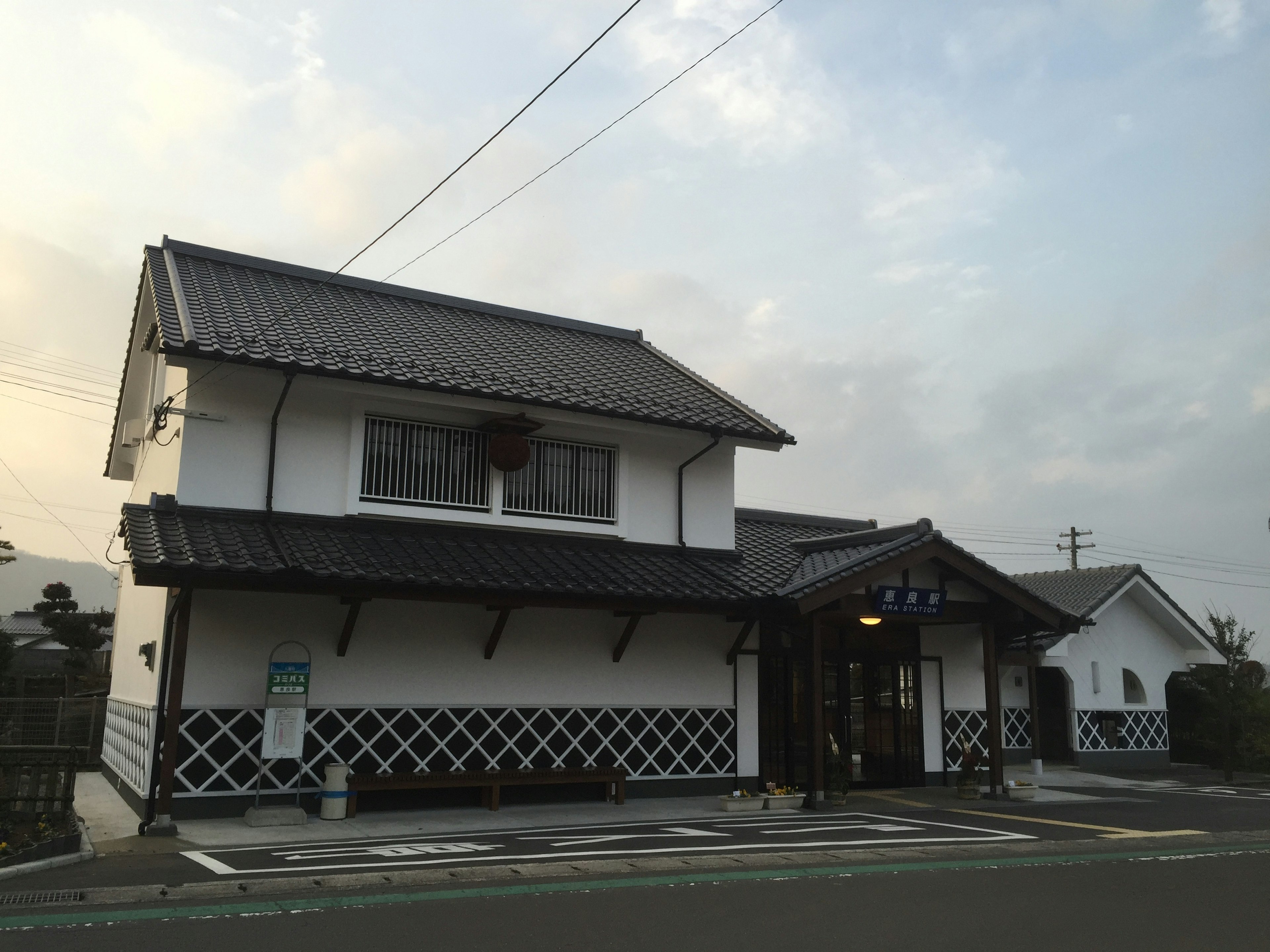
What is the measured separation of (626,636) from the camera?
1435cm

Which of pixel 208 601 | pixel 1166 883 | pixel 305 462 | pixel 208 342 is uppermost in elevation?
pixel 208 342

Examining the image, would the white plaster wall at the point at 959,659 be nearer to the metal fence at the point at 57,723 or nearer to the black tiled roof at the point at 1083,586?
the black tiled roof at the point at 1083,586

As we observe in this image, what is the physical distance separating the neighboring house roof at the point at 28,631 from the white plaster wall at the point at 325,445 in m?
37.5

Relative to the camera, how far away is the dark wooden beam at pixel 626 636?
1421 centimetres

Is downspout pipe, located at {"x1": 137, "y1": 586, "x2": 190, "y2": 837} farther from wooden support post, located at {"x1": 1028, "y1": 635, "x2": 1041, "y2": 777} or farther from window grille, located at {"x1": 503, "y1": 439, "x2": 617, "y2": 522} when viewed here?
wooden support post, located at {"x1": 1028, "y1": 635, "x2": 1041, "y2": 777}

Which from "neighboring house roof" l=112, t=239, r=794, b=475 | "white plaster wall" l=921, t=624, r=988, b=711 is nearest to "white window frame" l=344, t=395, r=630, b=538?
"neighboring house roof" l=112, t=239, r=794, b=475

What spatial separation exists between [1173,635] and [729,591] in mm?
16856

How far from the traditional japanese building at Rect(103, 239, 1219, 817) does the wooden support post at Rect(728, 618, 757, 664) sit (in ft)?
0.12

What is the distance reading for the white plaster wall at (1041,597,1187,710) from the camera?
78.2 ft

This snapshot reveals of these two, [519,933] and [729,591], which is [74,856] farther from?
[729,591]

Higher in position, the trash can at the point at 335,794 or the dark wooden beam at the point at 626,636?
the dark wooden beam at the point at 626,636

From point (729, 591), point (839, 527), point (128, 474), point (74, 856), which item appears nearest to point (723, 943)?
point (74, 856)

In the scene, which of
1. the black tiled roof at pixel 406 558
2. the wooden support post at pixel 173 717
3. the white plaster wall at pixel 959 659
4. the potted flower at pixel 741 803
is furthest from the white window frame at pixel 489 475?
the white plaster wall at pixel 959 659

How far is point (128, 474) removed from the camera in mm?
21484
